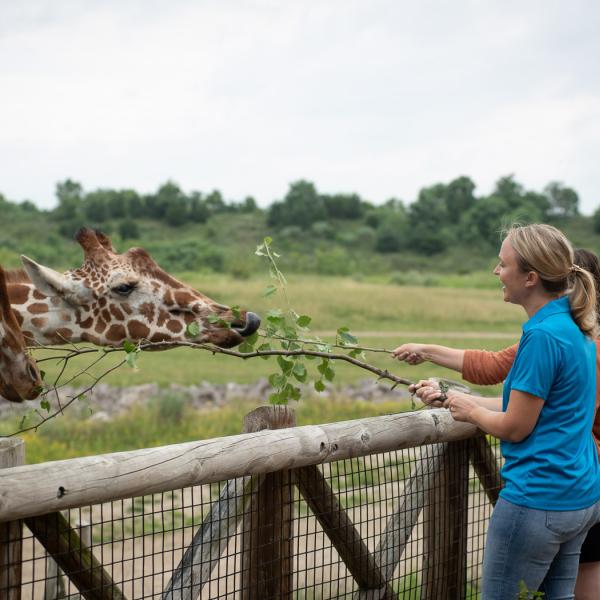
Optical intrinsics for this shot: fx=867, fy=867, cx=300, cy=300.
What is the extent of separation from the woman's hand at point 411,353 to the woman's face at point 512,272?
26.5 inches

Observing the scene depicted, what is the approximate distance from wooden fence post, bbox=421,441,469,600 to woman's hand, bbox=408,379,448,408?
895mm

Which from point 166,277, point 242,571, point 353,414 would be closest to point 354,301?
point 353,414

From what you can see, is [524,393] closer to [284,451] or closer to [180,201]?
[284,451]

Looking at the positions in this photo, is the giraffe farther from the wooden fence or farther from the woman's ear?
the woman's ear

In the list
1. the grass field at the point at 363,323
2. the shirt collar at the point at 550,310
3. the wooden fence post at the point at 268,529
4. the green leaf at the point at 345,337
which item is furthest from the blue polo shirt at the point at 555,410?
the grass field at the point at 363,323

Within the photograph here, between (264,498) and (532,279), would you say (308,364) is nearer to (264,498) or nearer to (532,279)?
(264,498)

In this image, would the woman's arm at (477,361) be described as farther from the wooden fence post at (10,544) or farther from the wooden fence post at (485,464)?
the wooden fence post at (10,544)

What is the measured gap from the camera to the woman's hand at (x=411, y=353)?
3.55 metres

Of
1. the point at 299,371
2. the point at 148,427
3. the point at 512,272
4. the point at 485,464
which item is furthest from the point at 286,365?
the point at 148,427

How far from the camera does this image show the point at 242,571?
3381mm

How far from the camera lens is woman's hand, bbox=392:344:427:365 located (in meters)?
3.55

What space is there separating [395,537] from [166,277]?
2483mm

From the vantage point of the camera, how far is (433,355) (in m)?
3.52

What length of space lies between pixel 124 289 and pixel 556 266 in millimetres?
3228
